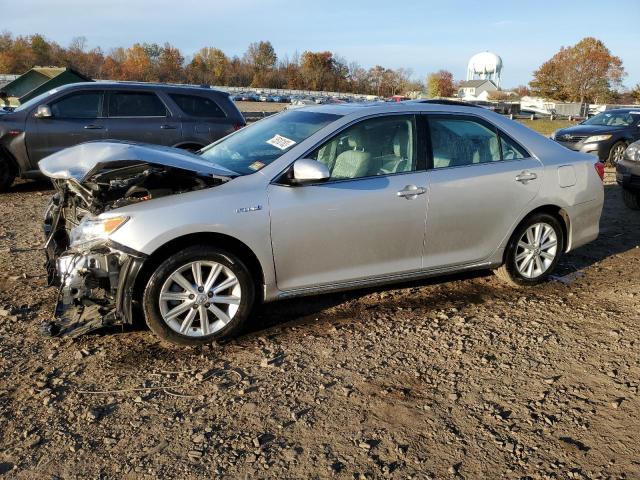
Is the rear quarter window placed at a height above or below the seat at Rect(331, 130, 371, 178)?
above

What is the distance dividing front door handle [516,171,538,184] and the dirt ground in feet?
3.52

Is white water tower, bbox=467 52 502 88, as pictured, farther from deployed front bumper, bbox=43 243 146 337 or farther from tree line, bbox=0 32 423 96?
deployed front bumper, bbox=43 243 146 337

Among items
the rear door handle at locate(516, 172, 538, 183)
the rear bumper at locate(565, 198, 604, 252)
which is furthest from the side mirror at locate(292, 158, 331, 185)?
the rear bumper at locate(565, 198, 604, 252)

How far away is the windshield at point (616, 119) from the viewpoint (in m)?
15.3

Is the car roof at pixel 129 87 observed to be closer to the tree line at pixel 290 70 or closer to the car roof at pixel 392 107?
the car roof at pixel 392 107

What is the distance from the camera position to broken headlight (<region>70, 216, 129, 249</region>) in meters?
3.69

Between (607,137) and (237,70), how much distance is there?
106471 millimetres

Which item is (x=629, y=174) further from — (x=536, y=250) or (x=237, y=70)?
(x=237, y=70)

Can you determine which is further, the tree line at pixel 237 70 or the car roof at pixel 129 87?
the tree line at pixel 237 70

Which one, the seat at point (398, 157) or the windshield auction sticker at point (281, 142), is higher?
the windshield auction sticker at point (281, 142)

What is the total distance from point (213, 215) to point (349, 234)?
40.9 inches

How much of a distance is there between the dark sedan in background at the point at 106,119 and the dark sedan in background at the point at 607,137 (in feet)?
32.6

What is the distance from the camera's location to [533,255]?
5.26m

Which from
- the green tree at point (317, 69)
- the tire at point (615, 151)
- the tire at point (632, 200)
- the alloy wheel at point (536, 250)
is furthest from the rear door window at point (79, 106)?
the green tree at point (317, 69)
